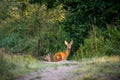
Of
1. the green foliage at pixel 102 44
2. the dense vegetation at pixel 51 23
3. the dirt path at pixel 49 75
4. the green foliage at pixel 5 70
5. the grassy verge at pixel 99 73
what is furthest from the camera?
the dense vegetation at pixel 51 23

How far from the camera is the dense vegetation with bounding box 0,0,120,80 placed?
18000mm

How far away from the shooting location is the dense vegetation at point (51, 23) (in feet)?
59.1

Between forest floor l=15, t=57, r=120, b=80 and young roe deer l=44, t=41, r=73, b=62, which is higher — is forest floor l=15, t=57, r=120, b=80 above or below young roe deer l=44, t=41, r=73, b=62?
above

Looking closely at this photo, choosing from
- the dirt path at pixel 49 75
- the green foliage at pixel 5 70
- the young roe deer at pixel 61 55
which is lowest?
the young roe deer at pixel 61 55

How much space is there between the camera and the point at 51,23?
64.8 feet

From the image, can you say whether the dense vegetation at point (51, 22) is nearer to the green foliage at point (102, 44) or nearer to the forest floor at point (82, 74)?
the green foliage at point (102, 44)

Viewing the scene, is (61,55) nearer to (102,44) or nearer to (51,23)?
(102,44)

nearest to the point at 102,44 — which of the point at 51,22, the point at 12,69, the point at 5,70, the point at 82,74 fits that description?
the point at 51,22

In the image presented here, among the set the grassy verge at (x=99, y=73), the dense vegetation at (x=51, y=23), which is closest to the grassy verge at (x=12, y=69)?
the grassy verge at (x=99, y=73)

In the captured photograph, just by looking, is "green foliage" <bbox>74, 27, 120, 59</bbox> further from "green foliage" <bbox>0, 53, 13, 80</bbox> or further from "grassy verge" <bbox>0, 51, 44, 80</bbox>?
"green foliage" <bbox>0, 53, 13, 80</bbox>

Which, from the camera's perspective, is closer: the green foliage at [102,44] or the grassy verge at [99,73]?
the grassy verge at [99,73]

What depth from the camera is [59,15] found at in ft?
65.6

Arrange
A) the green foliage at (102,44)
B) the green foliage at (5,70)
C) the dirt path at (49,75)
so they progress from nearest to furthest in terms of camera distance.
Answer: the green foliage at (5,70)
the dirt path at (49,75)
the green foliage at (102,44)

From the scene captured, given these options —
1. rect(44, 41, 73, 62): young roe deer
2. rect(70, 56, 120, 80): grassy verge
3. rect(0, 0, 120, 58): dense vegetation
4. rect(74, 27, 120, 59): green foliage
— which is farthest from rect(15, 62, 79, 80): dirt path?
rect(0, 0, 120, 58): dense vegetation
